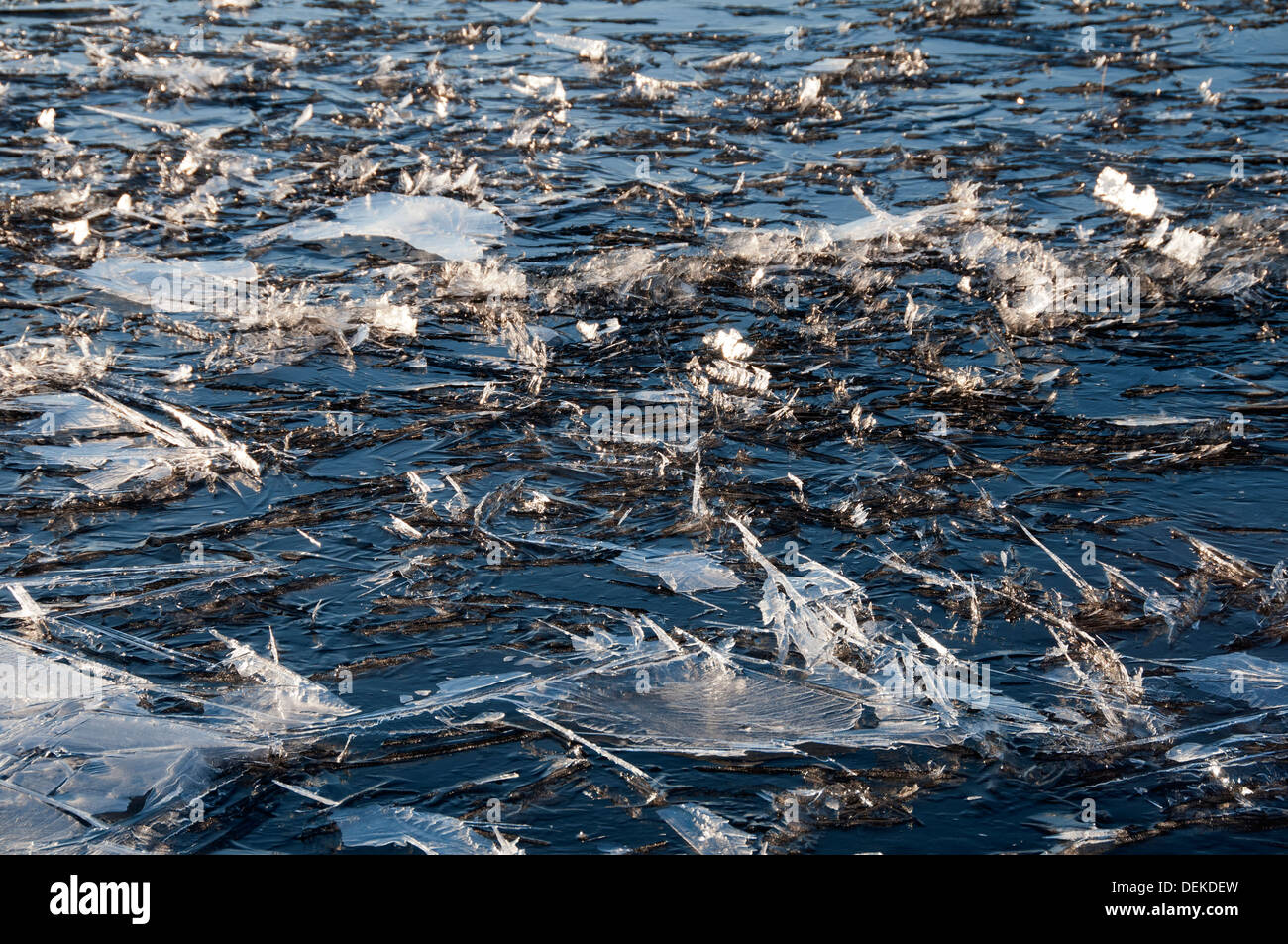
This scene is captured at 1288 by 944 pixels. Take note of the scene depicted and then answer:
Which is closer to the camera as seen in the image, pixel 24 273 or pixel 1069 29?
pixel 24 273

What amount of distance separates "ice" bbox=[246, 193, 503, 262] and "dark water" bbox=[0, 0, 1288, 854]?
0.10 ft

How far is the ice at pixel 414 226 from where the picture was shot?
5.55 meters

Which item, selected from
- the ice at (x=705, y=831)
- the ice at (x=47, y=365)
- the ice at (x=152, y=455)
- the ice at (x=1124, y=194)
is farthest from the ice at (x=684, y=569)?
the ice at (x=1124, y=194)

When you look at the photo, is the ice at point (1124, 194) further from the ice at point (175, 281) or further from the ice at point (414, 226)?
the ice at point (175, 281)

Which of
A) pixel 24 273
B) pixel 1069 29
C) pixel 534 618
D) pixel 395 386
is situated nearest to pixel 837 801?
pixel 534 618

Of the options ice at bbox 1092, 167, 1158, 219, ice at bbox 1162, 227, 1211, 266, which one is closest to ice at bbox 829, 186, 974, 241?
ice at bbox 1092, 167, 1158, 219

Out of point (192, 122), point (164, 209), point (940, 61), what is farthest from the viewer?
point (940, 61)

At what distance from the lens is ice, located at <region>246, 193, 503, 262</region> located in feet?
18.2

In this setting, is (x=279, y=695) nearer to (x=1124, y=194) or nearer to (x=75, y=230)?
(x=75, y=230)

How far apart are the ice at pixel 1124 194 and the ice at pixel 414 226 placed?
2809 mm

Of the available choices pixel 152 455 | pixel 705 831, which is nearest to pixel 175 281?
pixel 152 455

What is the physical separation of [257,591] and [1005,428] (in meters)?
2.41

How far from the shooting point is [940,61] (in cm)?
807

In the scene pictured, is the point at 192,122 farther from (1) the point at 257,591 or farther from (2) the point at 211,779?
(2) the point at 211,779
